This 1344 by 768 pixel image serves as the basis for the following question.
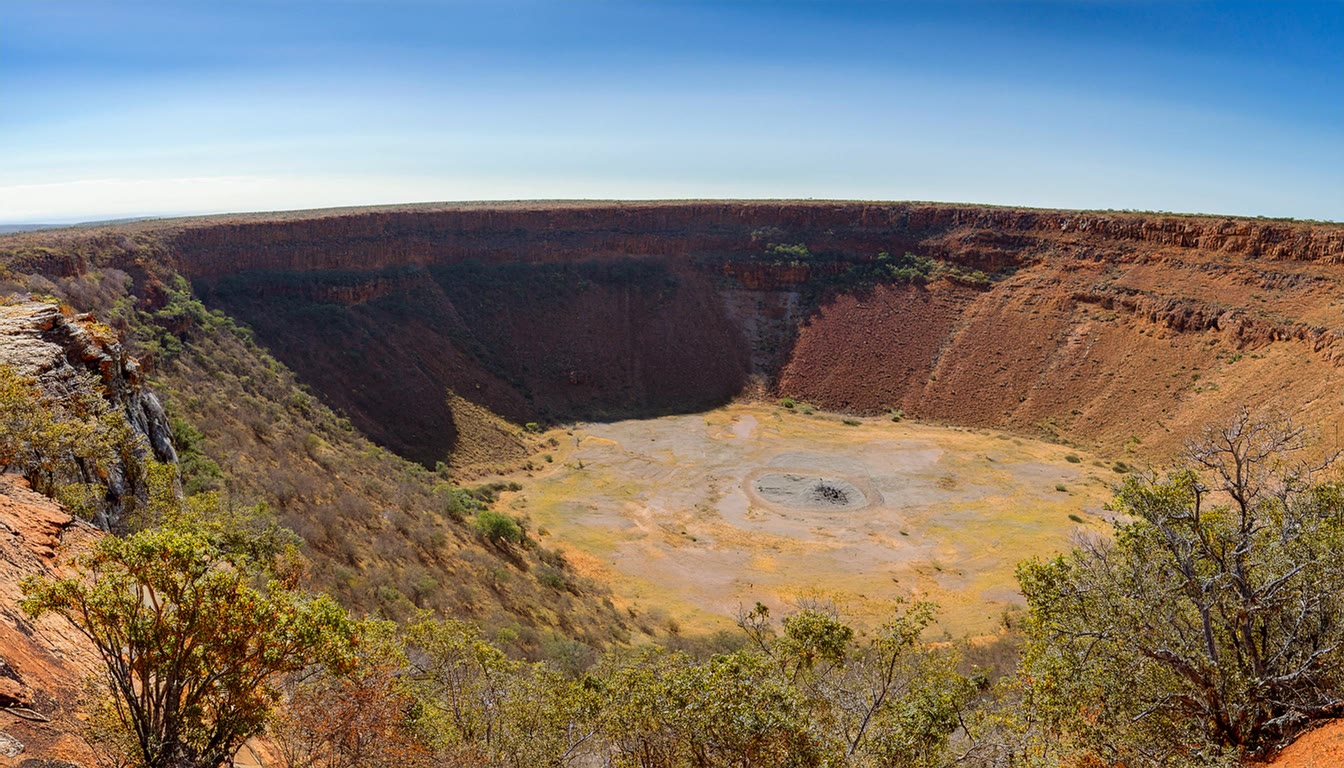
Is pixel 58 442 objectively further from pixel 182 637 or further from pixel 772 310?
pixel 772 310

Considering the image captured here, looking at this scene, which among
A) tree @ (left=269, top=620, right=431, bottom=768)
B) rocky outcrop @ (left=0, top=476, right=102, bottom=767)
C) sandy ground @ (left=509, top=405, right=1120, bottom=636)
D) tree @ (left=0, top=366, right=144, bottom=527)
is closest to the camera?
rocky outcrop @ (left=0, top=476, right=102, bottom=767)

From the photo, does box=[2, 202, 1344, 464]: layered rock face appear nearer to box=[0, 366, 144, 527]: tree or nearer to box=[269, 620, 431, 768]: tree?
box=[0, 366, 144, 527]: tree

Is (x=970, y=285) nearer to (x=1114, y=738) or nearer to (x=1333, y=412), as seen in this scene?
(x=1333, y=412)

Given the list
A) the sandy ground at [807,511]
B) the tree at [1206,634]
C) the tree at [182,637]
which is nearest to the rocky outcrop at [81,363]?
the tree at [182,637]

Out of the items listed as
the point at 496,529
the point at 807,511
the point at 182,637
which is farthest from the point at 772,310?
the point at 182,637

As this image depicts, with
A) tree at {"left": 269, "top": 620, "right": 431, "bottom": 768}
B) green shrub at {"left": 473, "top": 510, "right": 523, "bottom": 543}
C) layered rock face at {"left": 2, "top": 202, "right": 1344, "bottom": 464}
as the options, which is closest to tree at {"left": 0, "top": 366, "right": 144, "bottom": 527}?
tree at {"left": 269, "top": 620, "right": 431, "bottom": 768}

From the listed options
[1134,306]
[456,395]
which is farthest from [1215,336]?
[456,395]
